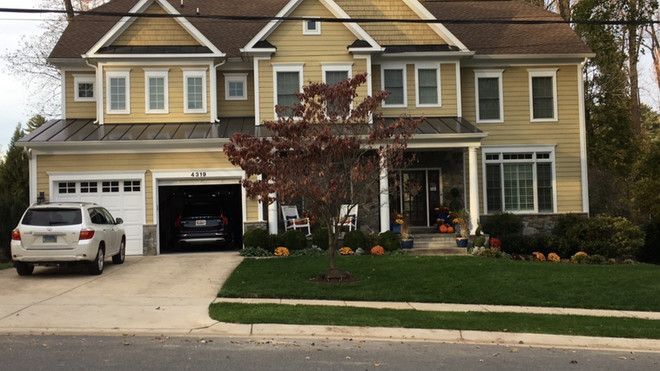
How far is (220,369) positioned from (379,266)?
8.68m

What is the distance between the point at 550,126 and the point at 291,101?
948 cm

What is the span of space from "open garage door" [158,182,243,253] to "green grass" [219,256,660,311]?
3276mm

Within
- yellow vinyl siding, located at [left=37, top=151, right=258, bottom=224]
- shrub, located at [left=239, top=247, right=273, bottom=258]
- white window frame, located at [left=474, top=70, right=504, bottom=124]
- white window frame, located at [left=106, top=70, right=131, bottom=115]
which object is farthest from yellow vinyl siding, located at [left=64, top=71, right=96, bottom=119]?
white window frame, located at [left=474, top=70, right=504, bottom=124]

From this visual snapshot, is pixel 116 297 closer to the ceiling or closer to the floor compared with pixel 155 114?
closer to the floor

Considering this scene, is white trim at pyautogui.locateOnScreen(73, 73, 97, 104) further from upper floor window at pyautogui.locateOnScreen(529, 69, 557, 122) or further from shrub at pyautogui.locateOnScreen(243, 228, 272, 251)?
upper floor window at pyautogui.locateOnScreen(529, 69, 557, 122)

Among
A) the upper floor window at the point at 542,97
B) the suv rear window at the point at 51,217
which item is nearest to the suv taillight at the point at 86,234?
the suv rear window at the point at 51,217

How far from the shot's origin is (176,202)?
21.6 metres

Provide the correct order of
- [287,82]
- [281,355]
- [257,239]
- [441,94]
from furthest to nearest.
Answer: [441,94], [287,82], [257,239], [281,355]

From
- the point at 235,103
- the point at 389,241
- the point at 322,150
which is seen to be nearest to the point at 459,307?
the point at 322,150

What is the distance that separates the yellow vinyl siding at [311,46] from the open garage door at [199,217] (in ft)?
13.0

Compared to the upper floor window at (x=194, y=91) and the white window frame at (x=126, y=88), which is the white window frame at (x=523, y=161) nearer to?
the upper floor window at (x=194, y=91)

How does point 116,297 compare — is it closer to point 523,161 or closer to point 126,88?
point 126,88

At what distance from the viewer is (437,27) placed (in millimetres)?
22406

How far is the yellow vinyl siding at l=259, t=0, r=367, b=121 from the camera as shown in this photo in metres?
21.1
